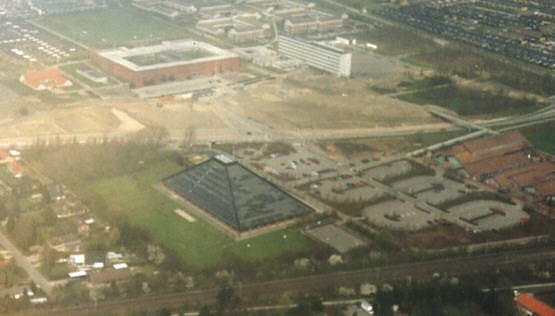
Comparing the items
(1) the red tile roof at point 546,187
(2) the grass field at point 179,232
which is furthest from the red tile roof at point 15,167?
(1) the red tile roof at point 546,187

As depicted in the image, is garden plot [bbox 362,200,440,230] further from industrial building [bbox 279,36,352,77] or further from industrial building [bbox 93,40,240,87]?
industrial building [bbox 93,40,240,87]

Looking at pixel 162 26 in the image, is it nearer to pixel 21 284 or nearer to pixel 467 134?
pixel 467 134

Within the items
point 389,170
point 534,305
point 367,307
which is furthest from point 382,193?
point 534,305

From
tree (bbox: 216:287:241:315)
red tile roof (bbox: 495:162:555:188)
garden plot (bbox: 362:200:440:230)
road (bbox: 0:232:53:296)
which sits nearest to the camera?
tree (bbox: 216:287:241:315)

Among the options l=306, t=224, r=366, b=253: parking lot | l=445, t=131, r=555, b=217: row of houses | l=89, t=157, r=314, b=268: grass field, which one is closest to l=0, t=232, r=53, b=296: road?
l=89, t=157, r=314, b=268: grass field

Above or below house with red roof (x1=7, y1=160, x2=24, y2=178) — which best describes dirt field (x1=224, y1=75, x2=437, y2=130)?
below
